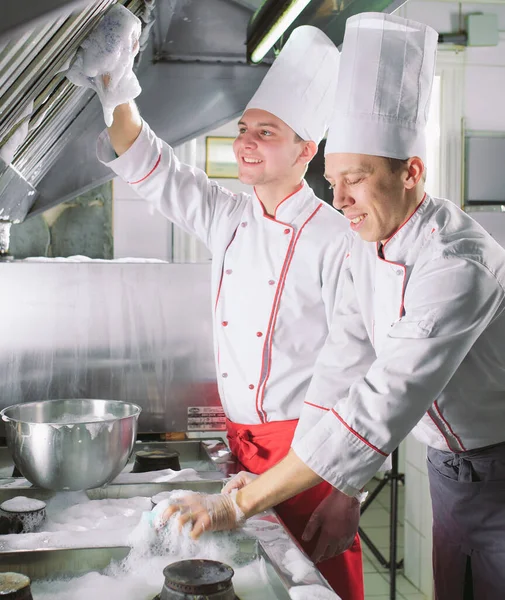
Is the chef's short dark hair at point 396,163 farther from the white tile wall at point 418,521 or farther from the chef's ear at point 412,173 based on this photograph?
the white tile wall at point 418,521

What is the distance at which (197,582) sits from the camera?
34.4 inches

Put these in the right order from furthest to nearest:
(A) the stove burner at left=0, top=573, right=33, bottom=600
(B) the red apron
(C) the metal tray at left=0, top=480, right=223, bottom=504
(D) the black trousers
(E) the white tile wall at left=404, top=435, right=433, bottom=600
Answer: (E) the white tile wall at left=404, top=435, right=433, bottom=600, (B) the red apron, (D) the black trousers, (C) the metal tray at left=0, top=480, right=223, bottom=504, (A) the stove burner at left=0, top=573, right=33, bottom=600

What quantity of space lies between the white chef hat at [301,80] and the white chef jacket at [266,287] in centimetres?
21

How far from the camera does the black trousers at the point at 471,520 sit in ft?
4.72

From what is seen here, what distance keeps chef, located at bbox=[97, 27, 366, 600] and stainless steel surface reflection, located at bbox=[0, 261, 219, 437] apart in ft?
0.47

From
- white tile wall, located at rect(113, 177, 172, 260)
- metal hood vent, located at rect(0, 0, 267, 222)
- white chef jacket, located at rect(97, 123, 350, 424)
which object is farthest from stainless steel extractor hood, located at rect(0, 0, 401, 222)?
white tile wall, located at rect(113, 177, 172, 260)

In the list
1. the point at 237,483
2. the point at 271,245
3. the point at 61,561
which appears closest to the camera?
the point at 61,561

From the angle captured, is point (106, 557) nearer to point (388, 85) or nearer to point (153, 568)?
point (153, 568)

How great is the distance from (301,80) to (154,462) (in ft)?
3.59

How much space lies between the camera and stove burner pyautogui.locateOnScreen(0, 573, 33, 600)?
0.83 metres

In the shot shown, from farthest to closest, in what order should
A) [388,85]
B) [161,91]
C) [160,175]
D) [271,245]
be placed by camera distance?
[161,91] → [160,175] → [271,245] → [388,85]

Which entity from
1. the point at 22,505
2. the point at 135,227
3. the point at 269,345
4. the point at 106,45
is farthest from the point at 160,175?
the point at 135,227

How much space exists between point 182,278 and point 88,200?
2.22m

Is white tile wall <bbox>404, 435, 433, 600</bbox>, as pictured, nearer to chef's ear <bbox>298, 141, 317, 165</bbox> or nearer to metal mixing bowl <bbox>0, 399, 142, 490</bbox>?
chef's ear <bbox>298, 141, 317, 165</bbox>
